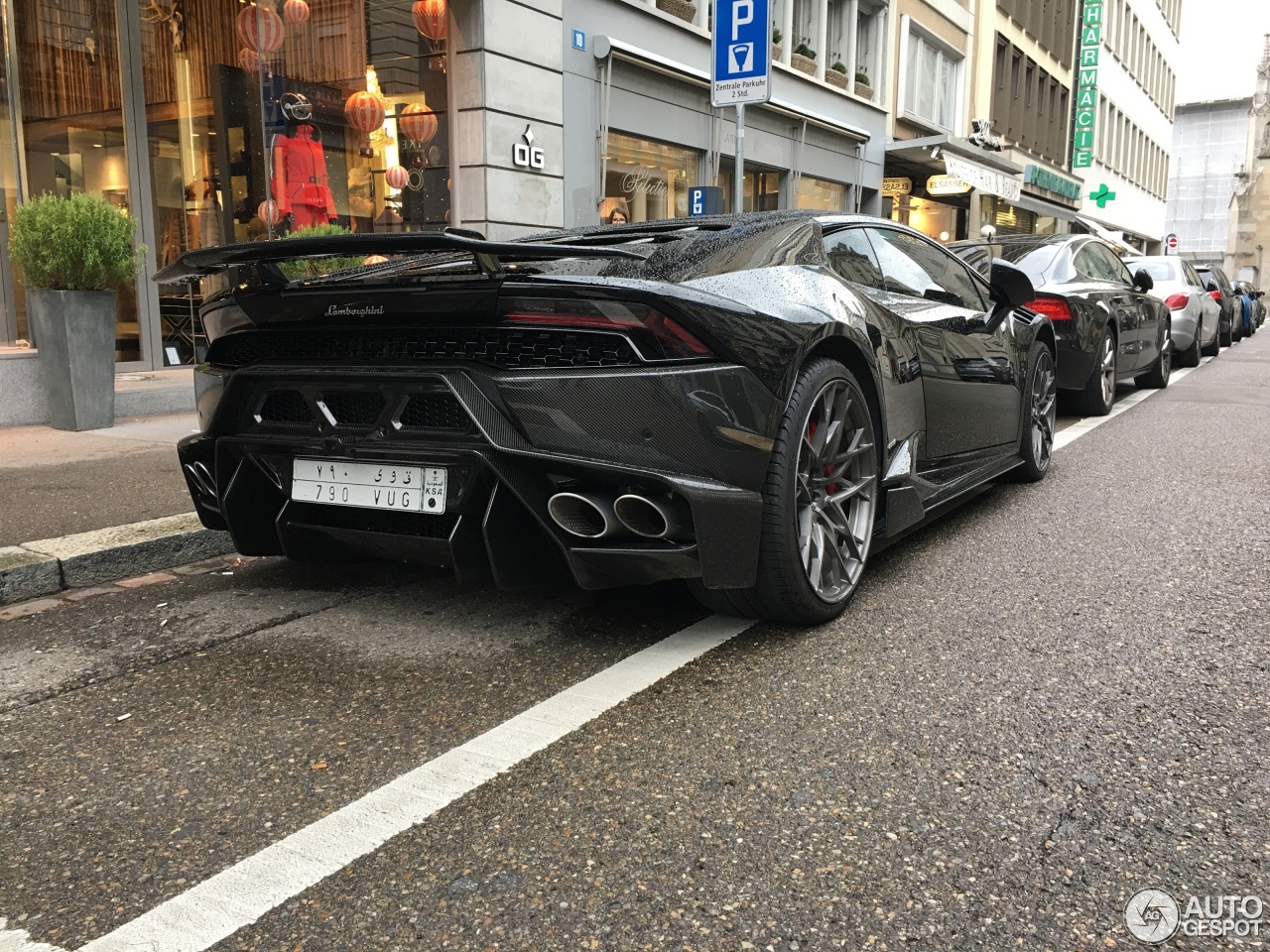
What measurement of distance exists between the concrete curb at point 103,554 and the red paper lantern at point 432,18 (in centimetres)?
769

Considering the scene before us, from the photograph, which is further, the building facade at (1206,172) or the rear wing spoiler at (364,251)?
the building facade at (1206,172)

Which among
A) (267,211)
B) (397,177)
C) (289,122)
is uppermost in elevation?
(289,122)

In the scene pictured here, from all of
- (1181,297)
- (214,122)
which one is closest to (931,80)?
(1181,297)

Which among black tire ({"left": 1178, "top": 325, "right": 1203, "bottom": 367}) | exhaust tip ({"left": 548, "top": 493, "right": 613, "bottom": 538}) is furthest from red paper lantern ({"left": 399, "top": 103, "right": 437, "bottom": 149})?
black tire ({"left": 1178, "top": 325, "right": 1203, "bottom": 367})

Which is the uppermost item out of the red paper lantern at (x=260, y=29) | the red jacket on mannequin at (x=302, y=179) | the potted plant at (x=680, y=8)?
the potted plant at (x=680, y=8)

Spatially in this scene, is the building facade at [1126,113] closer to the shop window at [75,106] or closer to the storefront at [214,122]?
the storefront at [214,122]

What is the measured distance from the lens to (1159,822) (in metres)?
2.06

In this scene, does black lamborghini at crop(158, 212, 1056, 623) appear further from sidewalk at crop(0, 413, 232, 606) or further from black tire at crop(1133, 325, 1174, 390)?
black tire at crop(1133, 325, 1174, 390)

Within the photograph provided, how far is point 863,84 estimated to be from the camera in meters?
19.8

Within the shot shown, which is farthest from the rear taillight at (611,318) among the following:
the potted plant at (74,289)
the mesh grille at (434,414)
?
the potted plant at (74,289)

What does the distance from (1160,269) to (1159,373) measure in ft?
9.54

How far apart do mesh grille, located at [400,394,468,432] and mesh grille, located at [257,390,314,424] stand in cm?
36

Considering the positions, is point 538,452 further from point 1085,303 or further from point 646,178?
point 646,178

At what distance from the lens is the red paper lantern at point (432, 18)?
1056cm
